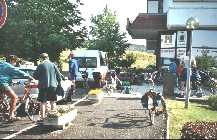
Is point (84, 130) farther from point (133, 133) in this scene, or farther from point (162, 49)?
point (162, 49)

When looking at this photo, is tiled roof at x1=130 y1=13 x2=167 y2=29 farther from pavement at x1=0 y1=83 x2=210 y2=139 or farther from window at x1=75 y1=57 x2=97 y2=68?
pavement at x1=0 y1=83 x2=210 y2=139

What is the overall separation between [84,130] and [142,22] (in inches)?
929

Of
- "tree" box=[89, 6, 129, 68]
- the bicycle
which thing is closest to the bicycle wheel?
the bicycle

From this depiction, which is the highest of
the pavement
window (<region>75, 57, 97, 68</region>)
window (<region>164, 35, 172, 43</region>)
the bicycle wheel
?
window (<region>164, 35, 172, 43</region>)

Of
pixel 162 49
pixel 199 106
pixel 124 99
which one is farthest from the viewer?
pixel 162 49

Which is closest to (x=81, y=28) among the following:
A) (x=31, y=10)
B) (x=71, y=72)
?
(x=31, y=10)

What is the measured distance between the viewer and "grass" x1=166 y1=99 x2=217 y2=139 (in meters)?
13.5

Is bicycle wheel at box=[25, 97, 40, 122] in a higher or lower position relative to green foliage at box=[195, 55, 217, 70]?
lower

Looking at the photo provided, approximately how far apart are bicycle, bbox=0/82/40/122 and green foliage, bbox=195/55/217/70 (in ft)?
58.3

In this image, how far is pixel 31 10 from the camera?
34.4 meters

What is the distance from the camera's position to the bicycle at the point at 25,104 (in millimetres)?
14320

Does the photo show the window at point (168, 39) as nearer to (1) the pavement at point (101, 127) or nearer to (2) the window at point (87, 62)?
(2) the window at point (87, 62)

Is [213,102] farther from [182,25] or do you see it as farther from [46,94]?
[182,25]

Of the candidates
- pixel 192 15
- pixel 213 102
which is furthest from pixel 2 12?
pixel 192 15
